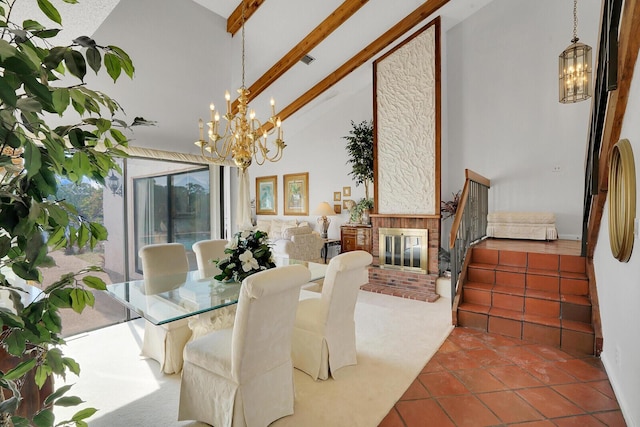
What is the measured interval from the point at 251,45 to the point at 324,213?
3326mm

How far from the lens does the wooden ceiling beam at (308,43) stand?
4168 mm

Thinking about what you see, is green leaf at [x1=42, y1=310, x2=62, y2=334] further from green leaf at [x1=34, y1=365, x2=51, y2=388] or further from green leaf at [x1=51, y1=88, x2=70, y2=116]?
green leaf at [x1=51, y1=88, x2=70, y2=116]

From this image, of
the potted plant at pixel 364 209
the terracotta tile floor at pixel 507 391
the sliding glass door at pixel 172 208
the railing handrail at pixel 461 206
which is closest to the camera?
the terracotta tile floor at pixel 507 391

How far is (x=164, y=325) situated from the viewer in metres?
2.55

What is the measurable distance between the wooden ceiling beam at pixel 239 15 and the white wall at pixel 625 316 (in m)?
3.70

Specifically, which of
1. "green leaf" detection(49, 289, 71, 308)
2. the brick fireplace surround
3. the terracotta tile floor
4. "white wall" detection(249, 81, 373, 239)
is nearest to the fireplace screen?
the brick fireplace surround

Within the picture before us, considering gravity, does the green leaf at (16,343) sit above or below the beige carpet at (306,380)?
above

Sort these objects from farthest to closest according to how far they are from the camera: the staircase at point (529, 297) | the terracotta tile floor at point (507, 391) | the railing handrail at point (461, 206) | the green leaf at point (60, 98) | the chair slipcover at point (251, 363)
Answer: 1. the railing handrail at point (461, 206)
2. the staircase at point (529, 297)
3. the terracotta tile floor at point (507, 391)
4. the chair slipcover at point (251, 363)
5. the green leaf at point (60, 98)

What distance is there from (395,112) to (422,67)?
0.72 m

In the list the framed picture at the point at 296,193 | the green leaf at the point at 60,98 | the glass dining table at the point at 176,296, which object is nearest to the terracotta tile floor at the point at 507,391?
the glass dining table at the point at 176,296

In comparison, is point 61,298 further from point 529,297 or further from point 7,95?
point 529,297

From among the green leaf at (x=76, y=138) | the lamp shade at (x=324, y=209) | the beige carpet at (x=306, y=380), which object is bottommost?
the beige carpet at (x=306, y=380)

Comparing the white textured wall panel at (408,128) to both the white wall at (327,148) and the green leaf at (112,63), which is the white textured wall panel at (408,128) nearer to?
the white wall at (327,148)

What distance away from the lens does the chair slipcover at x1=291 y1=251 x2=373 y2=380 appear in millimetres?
2305
